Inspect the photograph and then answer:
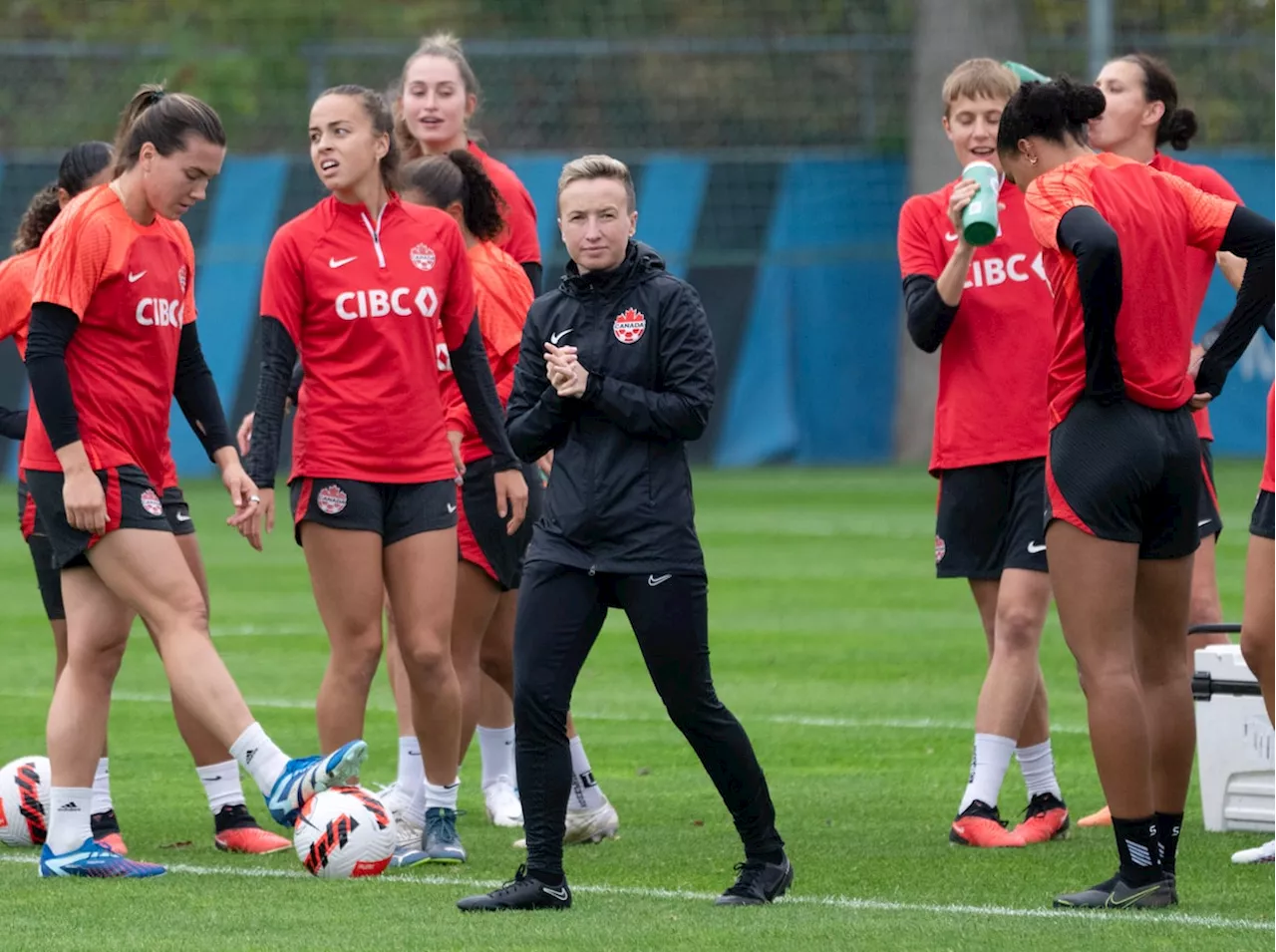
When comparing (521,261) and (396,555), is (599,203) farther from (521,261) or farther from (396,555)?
(521,261)

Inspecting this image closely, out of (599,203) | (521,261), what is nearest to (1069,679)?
(521,261)

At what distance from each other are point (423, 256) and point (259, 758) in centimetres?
164

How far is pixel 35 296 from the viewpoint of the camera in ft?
23.1

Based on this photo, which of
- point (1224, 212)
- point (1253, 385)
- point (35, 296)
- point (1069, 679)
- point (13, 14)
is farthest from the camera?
point (13, 14)

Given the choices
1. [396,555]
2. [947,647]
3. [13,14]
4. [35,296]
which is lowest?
[947,647]

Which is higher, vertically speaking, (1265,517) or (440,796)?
(1265,517)

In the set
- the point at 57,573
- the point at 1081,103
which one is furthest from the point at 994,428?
the point at 57,573

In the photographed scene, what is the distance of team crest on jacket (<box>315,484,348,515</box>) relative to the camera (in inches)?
287

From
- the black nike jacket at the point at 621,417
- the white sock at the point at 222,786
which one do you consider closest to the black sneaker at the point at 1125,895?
the black nike jacket at the point at 621,417

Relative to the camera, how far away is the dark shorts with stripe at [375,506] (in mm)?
7297

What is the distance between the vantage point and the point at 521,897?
20.9ft

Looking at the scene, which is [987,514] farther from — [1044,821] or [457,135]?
[457,135]

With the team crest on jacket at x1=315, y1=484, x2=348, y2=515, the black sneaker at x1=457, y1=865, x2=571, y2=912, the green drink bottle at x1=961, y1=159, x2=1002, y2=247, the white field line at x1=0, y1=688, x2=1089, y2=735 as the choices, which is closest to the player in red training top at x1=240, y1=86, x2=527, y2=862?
the team crest on jacket at x1=315, y1=484, x2=348, y2=515

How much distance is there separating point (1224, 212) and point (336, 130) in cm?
269
